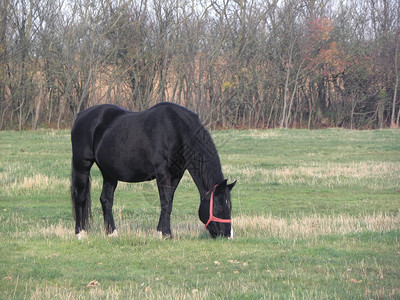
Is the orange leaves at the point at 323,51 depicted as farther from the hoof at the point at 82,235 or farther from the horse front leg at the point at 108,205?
the hoof at the point at 82,235

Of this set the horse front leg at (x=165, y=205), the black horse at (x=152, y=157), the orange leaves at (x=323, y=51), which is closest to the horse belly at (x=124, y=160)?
the black horse at (x=152, y=157)

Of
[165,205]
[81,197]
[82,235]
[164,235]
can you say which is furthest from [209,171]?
[81,197]

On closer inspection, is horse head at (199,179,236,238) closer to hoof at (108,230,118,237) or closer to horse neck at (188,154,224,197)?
horse neck at (188,154,224,197)

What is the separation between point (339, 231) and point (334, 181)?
7193 millimetres

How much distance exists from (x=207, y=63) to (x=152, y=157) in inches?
1168

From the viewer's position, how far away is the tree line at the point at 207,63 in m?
35.0

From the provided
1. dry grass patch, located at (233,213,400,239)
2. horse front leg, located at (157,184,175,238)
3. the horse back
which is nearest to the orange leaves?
dry grass patch, located at (233,213,400,239)

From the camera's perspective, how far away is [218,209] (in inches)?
289

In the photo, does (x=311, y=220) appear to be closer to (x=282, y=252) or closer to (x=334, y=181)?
(x=282, y=252)

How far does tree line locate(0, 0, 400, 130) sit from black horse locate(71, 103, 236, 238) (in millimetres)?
21388

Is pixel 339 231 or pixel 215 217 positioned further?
pixel 339 231

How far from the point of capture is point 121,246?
23.6 feet

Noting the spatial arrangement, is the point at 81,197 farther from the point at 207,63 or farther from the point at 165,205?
the point at 207,63

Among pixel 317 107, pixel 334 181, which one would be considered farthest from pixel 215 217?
pixel 317 107
